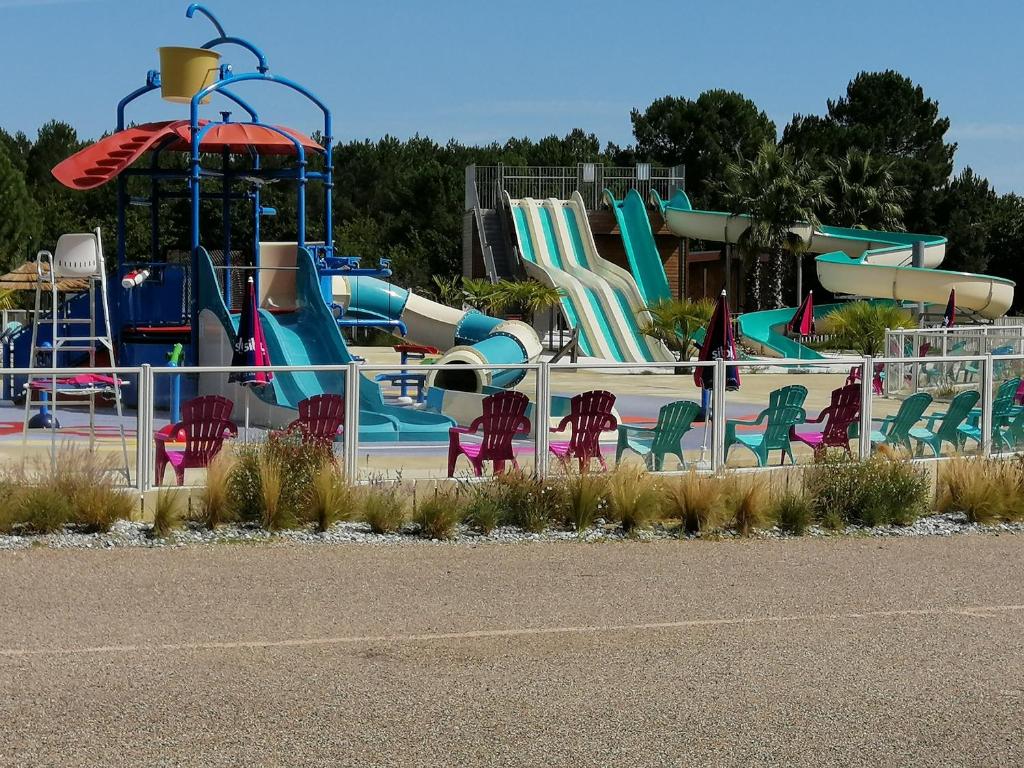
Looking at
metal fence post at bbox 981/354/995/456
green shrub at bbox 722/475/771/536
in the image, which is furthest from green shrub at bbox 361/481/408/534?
metal fence post at bbox 981/354/995/456

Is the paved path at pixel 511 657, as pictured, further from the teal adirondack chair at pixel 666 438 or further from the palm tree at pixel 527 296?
the palm tree at pixel 527 296

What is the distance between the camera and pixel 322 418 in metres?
13.0

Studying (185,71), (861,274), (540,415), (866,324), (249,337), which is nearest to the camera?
(540,415)

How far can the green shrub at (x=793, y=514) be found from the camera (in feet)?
38.2

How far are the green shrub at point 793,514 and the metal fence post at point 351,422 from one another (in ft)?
11.9

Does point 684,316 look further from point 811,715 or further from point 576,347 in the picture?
point 811,715

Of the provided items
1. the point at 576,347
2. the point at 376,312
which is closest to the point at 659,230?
the point at 576,347

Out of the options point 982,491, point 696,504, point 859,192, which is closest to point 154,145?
point 696,504

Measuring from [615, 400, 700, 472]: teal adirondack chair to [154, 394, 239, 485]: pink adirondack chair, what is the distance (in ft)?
12.1

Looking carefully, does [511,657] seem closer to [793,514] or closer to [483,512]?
[483,512]

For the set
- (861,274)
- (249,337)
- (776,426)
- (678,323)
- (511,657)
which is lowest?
(511,657)

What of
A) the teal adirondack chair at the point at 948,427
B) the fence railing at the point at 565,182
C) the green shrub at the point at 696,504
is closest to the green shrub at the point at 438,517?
the green shrub at the point at 696,504

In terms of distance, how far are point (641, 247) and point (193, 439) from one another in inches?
1326

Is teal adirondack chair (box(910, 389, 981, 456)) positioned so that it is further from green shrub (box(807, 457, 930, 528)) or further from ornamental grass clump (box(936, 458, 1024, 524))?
green shrub (box(807, 457, 930, 528))
